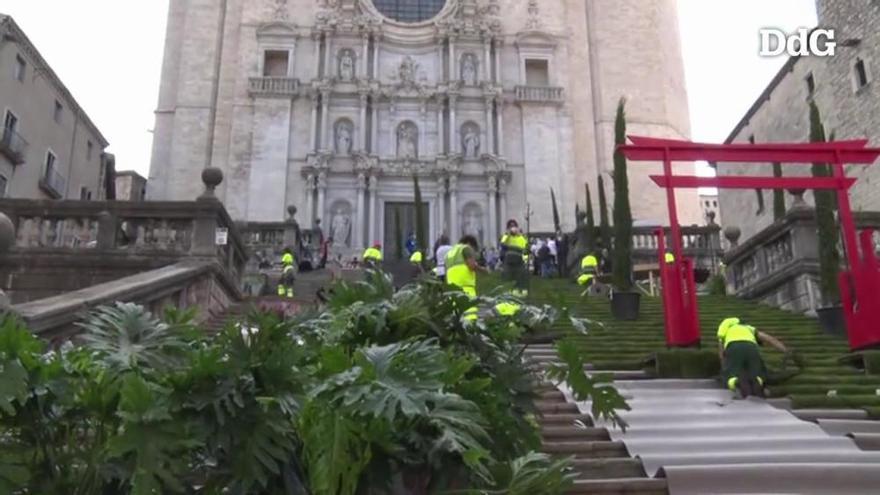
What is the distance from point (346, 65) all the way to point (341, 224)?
716 cm

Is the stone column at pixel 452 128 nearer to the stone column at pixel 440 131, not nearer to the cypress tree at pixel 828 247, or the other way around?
the stone column at pixel 440 131

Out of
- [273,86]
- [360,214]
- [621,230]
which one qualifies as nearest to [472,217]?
[360,214]

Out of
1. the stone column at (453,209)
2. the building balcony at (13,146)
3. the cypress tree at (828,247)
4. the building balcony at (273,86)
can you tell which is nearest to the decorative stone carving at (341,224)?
the stone column at (453,209)

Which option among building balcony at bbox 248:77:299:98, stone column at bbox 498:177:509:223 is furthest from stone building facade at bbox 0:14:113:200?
stone column at bbox 498:177:509:223

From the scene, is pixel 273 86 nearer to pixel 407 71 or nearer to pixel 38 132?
pixel 407 71

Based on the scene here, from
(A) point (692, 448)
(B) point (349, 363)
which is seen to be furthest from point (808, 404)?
(B) point (349, 363)

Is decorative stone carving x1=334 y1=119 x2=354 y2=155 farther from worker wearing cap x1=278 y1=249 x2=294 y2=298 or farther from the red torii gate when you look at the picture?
the red torii gate

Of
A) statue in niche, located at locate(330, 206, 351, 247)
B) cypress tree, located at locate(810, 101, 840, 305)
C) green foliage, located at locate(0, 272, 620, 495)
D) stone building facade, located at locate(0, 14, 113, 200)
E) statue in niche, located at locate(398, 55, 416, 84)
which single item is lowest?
green foliage, located at locate(0, 272, 620, 495)

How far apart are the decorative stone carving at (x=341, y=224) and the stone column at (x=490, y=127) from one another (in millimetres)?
6318

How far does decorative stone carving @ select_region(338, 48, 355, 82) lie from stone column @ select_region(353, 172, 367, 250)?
466 centimetres

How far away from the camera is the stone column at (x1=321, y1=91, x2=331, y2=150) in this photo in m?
31.8

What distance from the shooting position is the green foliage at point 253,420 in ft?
7.91

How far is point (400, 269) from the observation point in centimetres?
1812

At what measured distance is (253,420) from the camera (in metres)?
2.49
